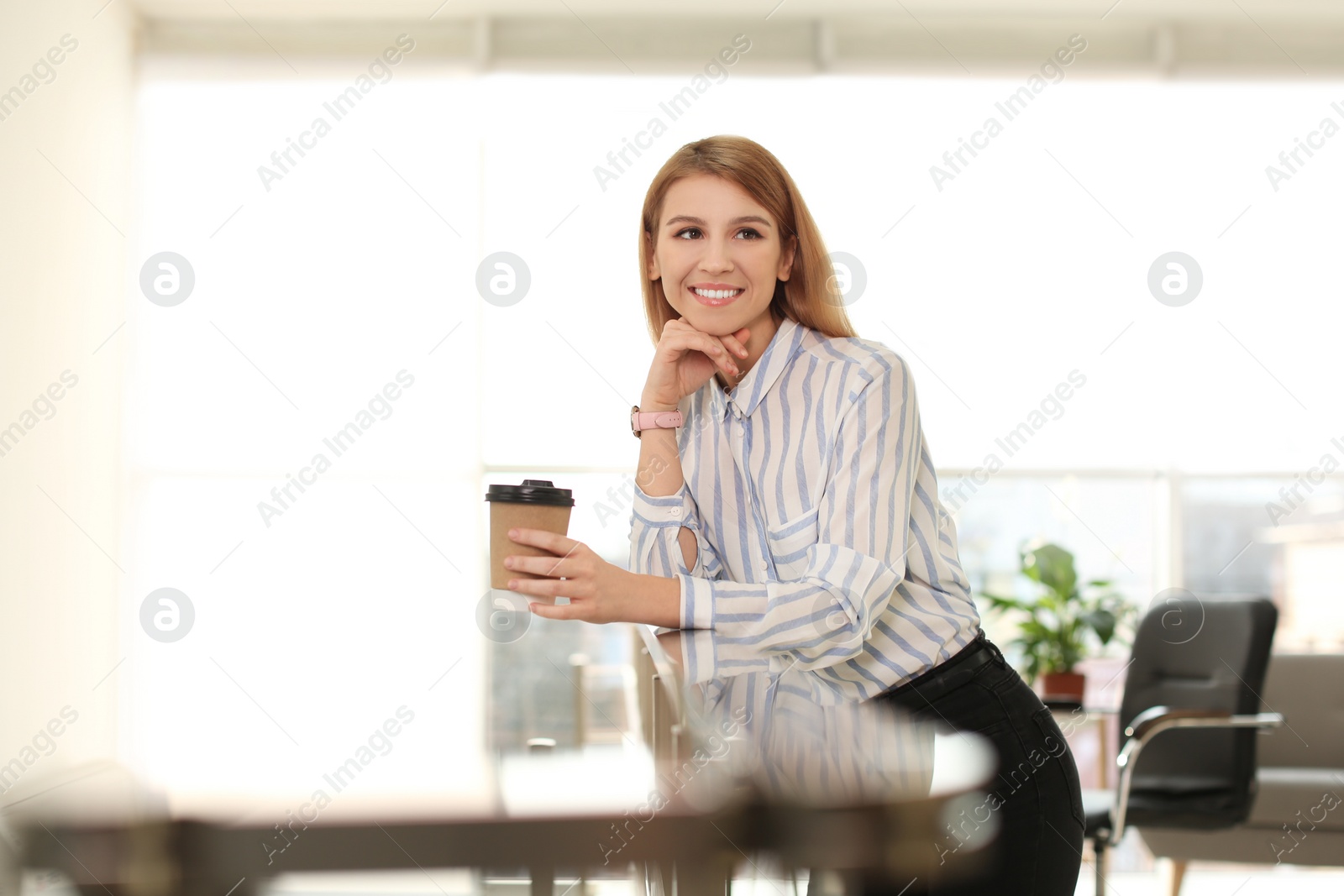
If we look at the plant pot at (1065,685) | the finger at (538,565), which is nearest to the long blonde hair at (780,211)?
the finger at (538,565)

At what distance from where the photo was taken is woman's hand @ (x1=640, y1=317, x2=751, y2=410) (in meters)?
1.41

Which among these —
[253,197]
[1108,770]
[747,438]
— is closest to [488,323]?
[253,197]

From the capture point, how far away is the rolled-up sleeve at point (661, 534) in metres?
1.36

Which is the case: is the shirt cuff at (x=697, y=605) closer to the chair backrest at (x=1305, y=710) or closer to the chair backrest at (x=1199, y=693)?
the chair backrest at (x=1199, y=693)

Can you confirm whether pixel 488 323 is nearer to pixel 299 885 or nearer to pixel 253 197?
pixel 253 197

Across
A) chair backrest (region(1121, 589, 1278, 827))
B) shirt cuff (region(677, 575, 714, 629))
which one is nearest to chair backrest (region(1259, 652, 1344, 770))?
chair backrest (region(1121, 589, 1278, 827))

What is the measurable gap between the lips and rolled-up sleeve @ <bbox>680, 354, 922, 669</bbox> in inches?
10.0

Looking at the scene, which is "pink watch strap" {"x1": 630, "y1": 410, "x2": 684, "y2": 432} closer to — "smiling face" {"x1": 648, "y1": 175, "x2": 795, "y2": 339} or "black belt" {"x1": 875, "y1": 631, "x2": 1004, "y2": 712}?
"smiling face" {"x1": 648, "y1": 175, "x2": 795, "y2": 339}

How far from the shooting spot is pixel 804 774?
2.22 feet

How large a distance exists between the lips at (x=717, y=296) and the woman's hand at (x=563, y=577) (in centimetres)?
46

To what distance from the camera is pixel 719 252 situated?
4.55ft

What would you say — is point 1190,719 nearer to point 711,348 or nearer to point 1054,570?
point 1054,570

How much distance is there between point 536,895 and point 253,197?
16.1 feet

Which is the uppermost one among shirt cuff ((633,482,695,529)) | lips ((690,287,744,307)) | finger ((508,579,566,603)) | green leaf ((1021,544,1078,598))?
lips ((690,287,744,307))
